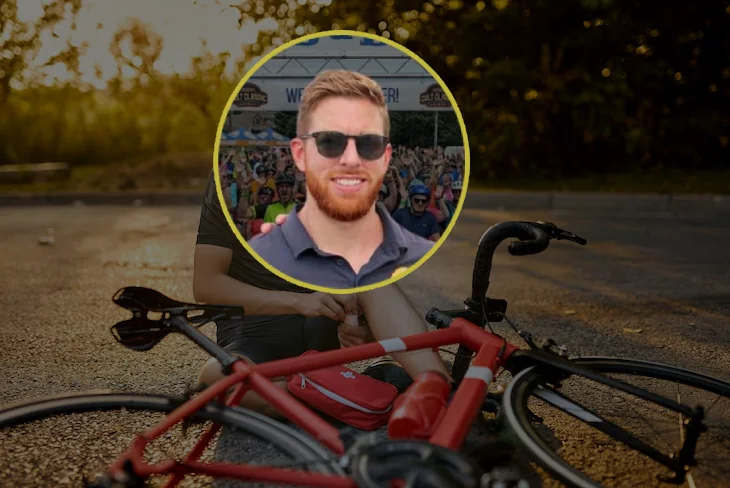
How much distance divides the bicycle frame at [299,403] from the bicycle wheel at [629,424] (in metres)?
0.12

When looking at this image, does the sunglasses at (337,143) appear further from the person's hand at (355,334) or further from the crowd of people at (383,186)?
the person's hand at (355,334)

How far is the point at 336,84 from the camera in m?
1.61

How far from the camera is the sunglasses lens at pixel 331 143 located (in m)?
1.61

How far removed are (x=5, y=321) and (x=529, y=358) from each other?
3.06m

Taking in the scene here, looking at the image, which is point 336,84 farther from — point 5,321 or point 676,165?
point 676,165

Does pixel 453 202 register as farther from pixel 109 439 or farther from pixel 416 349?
pixel 109 439

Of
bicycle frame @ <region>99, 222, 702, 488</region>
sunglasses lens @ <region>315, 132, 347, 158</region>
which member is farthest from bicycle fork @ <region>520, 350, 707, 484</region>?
sunglasses lens @ <region>315, 132, 347, 158</region>

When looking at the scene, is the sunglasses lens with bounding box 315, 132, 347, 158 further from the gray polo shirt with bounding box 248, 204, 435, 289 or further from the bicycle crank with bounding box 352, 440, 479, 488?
the bicycle crank with bounding box 352, 440, 479, 488

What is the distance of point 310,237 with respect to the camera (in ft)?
5.56

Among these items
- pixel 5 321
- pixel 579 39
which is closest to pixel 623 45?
pixel 579 39

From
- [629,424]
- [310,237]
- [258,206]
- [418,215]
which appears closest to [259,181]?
[258,206]

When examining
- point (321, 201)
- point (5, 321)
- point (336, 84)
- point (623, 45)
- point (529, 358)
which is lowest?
point (5, 321)

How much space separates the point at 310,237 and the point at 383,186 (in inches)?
7.7

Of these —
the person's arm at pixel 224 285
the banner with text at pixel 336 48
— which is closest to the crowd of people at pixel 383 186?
the banner with text at pixel 336 48
